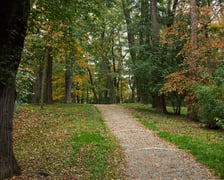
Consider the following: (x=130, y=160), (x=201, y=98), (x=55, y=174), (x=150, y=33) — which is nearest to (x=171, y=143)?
(x=130, y=160)

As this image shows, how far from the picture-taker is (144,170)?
16.8ft

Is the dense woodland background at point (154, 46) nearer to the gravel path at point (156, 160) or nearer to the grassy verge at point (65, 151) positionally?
the gravel path at point (156, 160)

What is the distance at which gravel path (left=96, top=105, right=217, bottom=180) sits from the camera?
4.80 metres

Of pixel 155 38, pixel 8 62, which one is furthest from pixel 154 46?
pixel 8 62

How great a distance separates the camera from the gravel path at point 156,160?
4797 mm

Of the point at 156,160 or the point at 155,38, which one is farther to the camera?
the point at 155,38

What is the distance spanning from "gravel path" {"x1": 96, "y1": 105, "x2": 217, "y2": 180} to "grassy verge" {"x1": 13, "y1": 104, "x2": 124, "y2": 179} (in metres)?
0.36

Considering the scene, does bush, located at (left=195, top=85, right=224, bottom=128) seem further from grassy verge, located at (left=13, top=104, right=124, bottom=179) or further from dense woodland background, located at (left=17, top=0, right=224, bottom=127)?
grassy verge, located at (left=13, top=104, right=124, bottom=179)

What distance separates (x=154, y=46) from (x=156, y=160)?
381 inches

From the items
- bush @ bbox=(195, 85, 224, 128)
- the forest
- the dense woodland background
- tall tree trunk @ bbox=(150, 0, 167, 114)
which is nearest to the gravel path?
the forest

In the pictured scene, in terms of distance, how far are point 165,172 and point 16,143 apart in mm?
4490

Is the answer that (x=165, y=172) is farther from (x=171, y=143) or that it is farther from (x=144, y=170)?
(x=171, y=143)

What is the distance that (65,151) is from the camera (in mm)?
6090

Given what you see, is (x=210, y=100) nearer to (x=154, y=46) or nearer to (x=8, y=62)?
(x=154, y=46)
